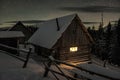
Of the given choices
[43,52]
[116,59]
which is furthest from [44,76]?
[116,59]

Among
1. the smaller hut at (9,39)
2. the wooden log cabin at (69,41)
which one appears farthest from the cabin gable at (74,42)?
the smaller hut at (9,39)

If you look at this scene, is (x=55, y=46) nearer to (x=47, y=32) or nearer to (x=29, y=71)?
(x=47, y=32)

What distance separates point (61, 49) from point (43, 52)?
421 centimetres

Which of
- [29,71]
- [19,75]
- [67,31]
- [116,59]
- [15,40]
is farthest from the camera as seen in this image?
[116,59]

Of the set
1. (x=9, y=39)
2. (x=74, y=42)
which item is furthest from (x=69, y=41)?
(x=9, y=39)

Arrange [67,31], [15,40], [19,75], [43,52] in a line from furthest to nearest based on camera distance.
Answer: [43,52] < [67,31] < [15,40] < [19,75]

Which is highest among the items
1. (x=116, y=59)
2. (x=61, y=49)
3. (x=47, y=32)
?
(x=47, y=32)

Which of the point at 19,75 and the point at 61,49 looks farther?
the point at 61,49

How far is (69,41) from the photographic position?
90.6 ft

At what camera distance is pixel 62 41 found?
26844 mm

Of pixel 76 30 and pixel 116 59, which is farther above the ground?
pixel 76 30

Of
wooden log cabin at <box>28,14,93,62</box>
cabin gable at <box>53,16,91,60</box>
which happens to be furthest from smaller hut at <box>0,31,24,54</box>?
cabin gable at <box>53,16,91,60</box>

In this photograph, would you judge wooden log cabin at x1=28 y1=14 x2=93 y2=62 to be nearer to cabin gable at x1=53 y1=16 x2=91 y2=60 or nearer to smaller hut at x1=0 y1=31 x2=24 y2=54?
cabin gable at x1=53 y1=16 x2=91 y2=60

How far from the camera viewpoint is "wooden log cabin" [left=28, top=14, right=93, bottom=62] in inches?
1054
